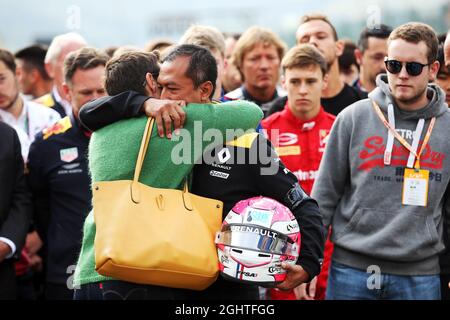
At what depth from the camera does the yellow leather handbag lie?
3488mm

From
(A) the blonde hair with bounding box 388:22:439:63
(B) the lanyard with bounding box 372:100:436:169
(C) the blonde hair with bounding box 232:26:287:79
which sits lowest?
(B) the lanyard with bounding box 372:100:436:169

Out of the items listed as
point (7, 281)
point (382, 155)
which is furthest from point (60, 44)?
point (382, 155)

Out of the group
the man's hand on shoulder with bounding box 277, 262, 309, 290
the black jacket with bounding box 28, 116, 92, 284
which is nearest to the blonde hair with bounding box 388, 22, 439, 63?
the man's hand on shoulder with bounding box 277, 262, 309, 290

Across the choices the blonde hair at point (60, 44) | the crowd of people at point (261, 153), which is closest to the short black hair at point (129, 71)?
the crowd of people at point (261, 153)

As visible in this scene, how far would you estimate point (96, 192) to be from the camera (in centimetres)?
364

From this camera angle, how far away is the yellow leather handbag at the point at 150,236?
11.4 ft

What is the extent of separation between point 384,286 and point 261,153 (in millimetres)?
1522

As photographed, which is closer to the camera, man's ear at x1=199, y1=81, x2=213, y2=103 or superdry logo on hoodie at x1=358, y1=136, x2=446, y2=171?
man's ear at x1=199, y1=81, x2=213, y2=103

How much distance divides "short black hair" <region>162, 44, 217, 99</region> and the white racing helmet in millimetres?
662

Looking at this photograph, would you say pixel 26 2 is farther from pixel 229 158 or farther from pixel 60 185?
pixel 229 158

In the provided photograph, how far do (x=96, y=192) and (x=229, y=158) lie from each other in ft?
2.09

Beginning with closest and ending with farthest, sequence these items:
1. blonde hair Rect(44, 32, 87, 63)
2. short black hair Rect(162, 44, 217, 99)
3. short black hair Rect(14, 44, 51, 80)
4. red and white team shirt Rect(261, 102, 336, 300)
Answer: short black hair Rect(162, 44, 217, 99) < red and white team shirt Rect(261, 102, 336, 300) < blonde hair Rect(44, 32, 87, 63) < short black hair Rect(14, 44, 51, 80)

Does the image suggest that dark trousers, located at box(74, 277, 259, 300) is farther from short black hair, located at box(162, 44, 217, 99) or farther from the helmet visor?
short black hair, located at box(162, 44, 217, 99)

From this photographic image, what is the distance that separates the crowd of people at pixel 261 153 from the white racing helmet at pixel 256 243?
0.14 metres
